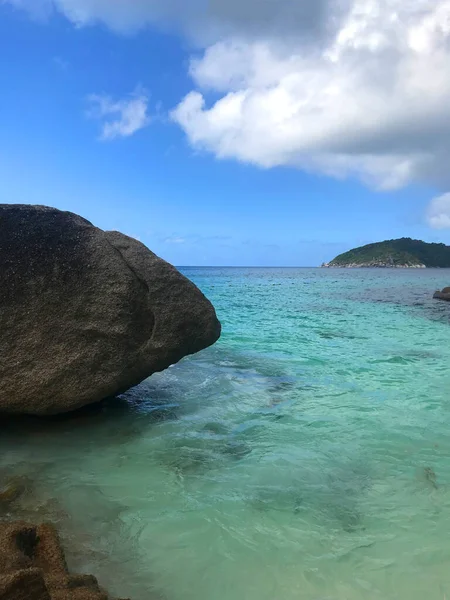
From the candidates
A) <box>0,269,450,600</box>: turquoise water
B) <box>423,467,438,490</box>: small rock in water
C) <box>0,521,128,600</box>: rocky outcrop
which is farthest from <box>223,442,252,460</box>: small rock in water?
<box>0,521,128,600</box>: rocky outcrop

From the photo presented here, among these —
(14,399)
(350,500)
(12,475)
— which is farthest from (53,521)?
(350,500)

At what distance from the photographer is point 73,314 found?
6785 millimetres

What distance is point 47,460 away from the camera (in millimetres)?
5891

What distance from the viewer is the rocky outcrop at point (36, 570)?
2.74m

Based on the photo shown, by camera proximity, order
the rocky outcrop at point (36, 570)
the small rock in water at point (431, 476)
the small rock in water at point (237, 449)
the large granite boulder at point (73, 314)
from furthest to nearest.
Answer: the large granite boulder at point (73, 314) → the small rock in water at point (237, 449) → the small rock in water at point (431, 476) → the rocky outcrop at point (36, 570)

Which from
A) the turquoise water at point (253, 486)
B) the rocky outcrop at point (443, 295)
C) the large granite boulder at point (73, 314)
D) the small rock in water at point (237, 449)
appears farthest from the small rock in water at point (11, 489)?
the rocky outcrop at point (443, 295)

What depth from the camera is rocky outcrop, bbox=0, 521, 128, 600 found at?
2.74 meters

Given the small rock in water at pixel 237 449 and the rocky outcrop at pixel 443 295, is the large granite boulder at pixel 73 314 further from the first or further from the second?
the rocky outcrop at pixel 443 295

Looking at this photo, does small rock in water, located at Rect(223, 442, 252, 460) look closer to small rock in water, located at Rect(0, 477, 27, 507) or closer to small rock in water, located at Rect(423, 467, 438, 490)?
small rock in water, located at Rect(423, 467, 438, 490)

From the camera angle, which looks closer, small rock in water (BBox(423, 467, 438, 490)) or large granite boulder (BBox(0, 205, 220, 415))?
small rock in water (BBox(423, 467, 438, 490))

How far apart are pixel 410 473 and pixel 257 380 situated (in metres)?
4.76

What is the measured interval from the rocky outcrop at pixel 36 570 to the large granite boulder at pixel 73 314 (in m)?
3.12

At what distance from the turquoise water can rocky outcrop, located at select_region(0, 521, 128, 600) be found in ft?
1.39

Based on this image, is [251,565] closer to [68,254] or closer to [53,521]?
[53,521]
